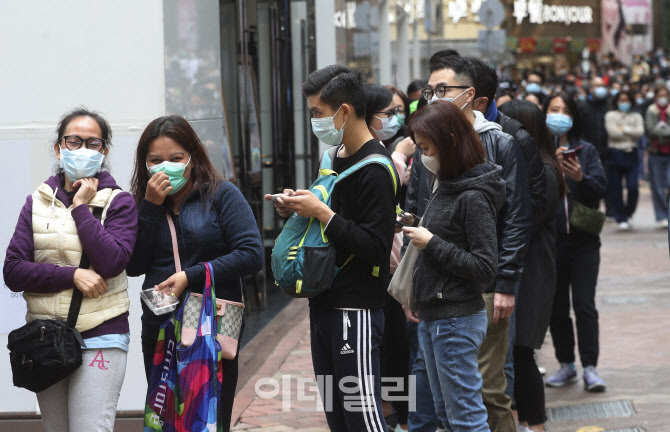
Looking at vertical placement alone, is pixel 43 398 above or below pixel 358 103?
below

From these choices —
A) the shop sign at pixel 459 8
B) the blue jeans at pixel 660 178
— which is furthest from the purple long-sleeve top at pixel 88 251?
the shop sign at pixel 459 8

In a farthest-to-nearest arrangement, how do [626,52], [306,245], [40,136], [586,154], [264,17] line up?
[626,52], [264,17], [586,154], [40,136], [306,245]

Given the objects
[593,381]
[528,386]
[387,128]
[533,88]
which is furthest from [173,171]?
[533,88]

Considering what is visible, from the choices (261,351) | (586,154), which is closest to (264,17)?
(261,351)

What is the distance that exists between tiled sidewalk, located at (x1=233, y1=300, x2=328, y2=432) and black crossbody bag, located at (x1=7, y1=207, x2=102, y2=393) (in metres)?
2.43

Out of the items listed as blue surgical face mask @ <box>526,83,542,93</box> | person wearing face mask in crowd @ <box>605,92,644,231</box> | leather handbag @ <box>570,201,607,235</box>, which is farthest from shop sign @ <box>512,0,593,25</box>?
leather handbag @ <box>570,201,607,235</box>

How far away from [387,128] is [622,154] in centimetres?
1035

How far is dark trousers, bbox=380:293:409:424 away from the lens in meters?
5.95

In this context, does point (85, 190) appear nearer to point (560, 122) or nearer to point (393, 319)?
point (393, 319)

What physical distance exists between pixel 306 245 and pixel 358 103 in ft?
2.06

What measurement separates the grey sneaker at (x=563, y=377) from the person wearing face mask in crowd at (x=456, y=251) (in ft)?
10.6

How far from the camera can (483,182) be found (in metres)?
4.12

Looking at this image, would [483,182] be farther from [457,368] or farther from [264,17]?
[264,17]

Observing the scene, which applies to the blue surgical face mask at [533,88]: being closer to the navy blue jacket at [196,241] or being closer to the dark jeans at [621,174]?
the dark jeans at [621,174]
